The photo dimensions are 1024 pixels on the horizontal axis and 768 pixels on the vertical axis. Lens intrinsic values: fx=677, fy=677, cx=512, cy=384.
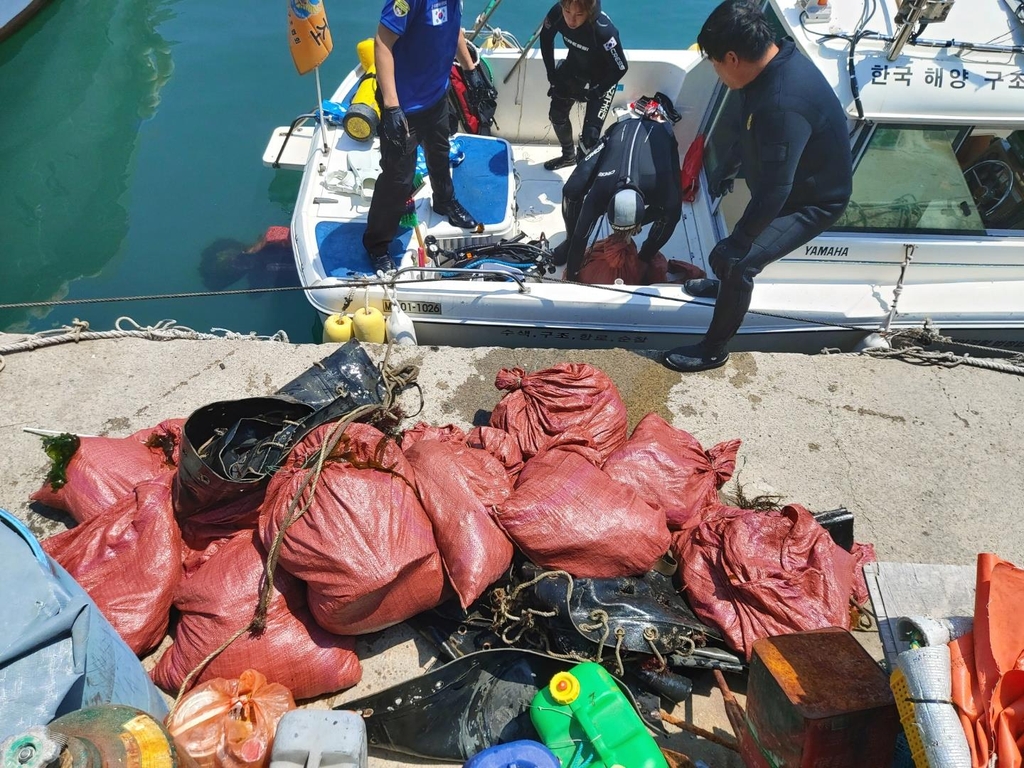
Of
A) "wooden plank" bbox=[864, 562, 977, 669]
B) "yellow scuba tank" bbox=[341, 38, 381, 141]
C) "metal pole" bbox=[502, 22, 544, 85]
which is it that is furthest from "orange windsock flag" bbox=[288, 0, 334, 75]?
"wooden plank" bbox=[864, 562, 977, 669]

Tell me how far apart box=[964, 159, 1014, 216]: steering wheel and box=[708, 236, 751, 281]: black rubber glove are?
1.74 m

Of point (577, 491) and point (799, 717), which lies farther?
point (577, 491)

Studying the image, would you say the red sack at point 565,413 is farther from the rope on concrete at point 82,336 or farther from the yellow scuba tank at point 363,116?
the yellow scuba tank at point 363,116

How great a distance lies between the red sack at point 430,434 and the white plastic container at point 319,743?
122 cm

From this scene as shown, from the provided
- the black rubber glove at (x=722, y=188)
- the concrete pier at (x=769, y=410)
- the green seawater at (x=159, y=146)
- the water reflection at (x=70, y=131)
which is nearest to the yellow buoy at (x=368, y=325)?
the concrete pier at (x=769, y=410)

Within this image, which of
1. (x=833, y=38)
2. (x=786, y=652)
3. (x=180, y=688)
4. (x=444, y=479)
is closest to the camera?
(x=786, y=652)

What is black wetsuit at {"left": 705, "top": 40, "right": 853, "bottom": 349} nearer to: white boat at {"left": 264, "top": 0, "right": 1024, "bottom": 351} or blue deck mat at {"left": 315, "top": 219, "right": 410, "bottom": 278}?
white boat at {"left": 264, "top": 0, "right": 1024, "bottom": 351}

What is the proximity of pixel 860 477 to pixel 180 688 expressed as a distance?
3.14 m

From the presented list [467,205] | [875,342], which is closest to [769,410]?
[875,342]

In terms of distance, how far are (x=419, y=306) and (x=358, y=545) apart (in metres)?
2.23

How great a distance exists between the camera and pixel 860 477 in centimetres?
338

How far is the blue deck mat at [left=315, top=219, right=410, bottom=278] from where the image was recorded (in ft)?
14.5

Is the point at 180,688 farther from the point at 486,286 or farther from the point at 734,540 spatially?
the point at 486,286

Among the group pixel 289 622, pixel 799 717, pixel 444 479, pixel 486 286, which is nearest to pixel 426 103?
pixel 486 286
